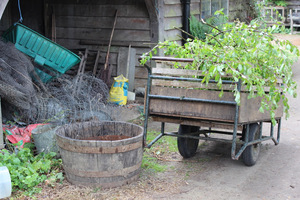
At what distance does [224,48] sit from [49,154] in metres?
2.56

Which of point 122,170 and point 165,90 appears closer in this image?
point 122,170

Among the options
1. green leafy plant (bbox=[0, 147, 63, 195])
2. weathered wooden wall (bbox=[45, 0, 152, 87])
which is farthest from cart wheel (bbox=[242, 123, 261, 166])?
weathered wooden wall (bbox=[45, 0, 152, 87])

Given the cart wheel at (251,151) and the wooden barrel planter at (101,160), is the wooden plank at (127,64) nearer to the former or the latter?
→ the cart wheel at (251,151)

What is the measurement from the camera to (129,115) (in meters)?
7.55

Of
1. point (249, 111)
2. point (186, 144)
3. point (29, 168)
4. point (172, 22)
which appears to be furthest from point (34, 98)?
point (172, 22)

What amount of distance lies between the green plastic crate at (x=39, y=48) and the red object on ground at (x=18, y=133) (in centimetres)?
164

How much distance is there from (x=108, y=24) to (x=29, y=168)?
5.25 m

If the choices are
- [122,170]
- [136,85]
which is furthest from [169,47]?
[136,85]

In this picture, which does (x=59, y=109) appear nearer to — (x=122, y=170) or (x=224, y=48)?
(x=122, y=170)

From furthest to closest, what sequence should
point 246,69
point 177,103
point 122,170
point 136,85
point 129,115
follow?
point 136,85, point 129,115, point 177,103, point 122,170, point 246,69

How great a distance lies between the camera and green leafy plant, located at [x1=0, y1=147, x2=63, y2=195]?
412 cm

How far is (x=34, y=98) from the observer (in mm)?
5785

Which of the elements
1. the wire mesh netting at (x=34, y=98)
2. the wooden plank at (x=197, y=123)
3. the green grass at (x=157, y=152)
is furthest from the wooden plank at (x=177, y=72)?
the wire mesh netting at (x=34, y=98)

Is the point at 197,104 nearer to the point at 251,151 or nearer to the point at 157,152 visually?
the point at 251,151
